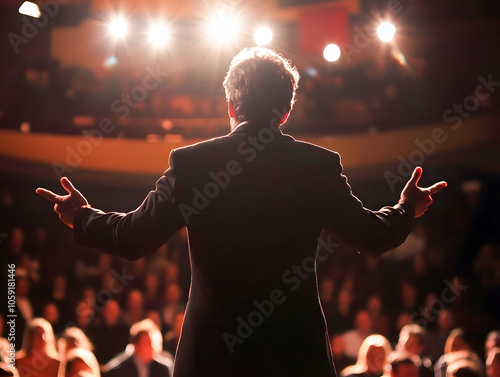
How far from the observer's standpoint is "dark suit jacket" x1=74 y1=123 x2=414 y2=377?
1.57 metres

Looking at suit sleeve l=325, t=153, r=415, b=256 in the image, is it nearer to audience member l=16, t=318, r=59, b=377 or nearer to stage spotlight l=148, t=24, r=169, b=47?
audience member l=16, t=318, r=59, b=377

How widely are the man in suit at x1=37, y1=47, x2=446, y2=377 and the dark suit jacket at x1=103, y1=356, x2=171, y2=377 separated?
332 centimetres

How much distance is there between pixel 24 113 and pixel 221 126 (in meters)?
3.27

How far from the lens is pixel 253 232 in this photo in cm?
158

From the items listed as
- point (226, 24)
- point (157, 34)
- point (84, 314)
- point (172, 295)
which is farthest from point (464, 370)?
point (157, 34)

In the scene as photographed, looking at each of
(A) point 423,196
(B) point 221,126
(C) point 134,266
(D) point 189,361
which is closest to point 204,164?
(D) point 189,361

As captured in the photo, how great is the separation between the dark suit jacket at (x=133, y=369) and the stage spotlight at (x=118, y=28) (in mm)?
7389

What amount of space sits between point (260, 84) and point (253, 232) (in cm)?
38

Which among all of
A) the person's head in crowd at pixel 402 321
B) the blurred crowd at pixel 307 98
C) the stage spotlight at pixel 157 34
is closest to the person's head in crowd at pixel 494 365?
the person's head in crowd at pixel 402 321

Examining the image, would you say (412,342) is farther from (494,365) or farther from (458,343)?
(494,365)

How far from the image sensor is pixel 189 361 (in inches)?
62.3

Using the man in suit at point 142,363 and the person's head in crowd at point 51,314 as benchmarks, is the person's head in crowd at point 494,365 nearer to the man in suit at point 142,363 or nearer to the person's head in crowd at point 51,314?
the man in suit at point 142,363

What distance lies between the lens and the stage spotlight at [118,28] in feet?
35.9

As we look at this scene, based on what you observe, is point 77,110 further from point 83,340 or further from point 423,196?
point 423,196
